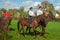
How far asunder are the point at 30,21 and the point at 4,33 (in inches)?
351

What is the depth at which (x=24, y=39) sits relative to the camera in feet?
54.6

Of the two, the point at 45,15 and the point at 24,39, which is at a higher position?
the point at 45,15

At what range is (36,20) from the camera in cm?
1708

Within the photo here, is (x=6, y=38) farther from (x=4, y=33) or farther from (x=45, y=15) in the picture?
(x=45, y=15)

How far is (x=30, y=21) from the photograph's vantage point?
1775 cm

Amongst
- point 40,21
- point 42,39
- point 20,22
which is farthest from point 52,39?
point 20,22

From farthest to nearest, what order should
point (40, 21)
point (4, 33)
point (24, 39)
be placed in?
point (40, 21)
point (24, 39)
point (4, 33)

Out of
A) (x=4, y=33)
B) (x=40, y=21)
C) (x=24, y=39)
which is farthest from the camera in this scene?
(x=40, y=21)

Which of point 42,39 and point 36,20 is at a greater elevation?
point 36,20

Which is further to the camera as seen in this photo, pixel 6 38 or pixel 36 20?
pixel 36 20

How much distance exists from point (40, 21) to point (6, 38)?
8945 mm

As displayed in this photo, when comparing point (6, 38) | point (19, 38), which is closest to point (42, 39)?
point (19, 38)

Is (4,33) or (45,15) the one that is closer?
(4,33)

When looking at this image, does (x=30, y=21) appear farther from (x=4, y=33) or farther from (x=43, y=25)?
(x=4, y=33)
